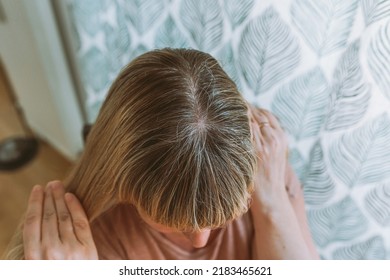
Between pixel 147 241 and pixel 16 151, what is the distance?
1081 millimetres

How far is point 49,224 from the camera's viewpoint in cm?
69

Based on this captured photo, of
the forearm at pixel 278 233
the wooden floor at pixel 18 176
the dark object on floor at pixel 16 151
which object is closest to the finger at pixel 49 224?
the forearm at pixel 278 233

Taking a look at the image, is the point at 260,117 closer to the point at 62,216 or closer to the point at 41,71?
the point at 62,216

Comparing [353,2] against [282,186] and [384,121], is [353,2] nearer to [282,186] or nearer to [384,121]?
[384,121]

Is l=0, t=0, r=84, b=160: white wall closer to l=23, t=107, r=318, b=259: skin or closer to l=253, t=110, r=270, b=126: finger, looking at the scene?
l=23, t=107, r=318, b=259: skin

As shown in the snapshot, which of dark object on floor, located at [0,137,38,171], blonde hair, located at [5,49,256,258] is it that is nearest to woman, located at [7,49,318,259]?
blonde hair, located at [5,49,256,258]

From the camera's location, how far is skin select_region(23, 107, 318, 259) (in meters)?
0.68

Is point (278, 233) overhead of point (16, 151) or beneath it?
overhead

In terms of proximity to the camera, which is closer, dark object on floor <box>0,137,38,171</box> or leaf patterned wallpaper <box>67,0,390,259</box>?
leaf patterned wallpaper <box>67,0,390,259</box>

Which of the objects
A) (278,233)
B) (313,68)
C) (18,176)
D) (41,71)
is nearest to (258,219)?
(278,233)

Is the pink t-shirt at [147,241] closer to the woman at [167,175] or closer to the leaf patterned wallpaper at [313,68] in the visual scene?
the woman at [167,175]

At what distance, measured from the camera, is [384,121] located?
0.71 metres
